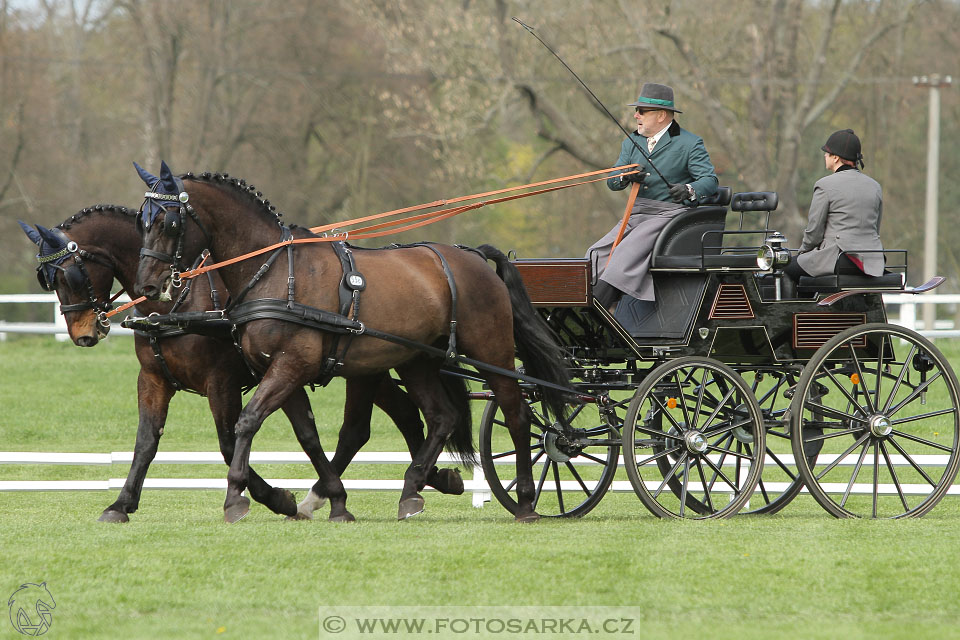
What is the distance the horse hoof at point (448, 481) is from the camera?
27.4ft

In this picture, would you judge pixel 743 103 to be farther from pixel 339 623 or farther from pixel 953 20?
pixel 339 623

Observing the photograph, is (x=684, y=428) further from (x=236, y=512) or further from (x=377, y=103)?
(x=377, y=103)

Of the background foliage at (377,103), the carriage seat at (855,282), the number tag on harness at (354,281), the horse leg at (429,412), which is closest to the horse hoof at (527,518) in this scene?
the horse leg at (429,412)

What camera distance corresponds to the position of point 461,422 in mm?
8188

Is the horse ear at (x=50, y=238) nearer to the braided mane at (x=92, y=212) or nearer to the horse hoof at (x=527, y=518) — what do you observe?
the braided mane at (x=92, y=212)

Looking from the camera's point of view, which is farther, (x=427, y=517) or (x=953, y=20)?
(x=953, y=20)

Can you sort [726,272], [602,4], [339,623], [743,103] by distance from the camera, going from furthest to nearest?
[743,103], [602,4], [726,272], [339,623]

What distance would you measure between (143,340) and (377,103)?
25.1 m

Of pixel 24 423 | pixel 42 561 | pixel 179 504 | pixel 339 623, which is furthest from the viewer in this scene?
pixel 24 423

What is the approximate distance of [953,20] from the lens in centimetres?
3006

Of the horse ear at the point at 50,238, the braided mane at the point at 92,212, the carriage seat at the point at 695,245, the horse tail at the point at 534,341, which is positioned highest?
the braided mane at the point at 92,212

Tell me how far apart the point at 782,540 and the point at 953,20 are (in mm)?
26492

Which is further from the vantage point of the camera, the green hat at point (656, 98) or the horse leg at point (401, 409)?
the horse leg at point (401, 409)

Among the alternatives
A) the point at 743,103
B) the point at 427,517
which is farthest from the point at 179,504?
the point at 743,103
